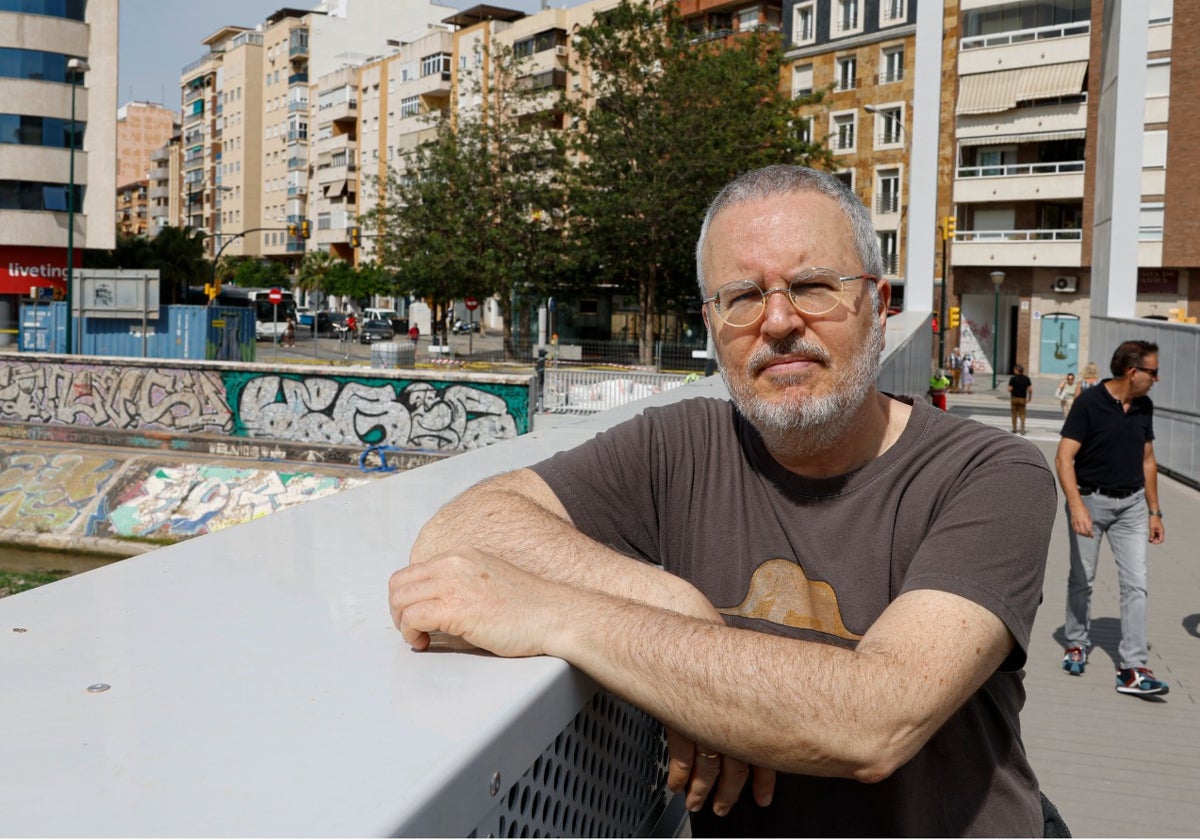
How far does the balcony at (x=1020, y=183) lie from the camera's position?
157 ft

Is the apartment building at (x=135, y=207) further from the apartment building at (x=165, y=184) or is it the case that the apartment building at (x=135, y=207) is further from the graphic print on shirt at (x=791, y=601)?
the graphic print on shirt at (x=791, y=601)

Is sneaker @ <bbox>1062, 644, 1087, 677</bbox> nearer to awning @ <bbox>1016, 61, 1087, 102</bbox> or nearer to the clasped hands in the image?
the clasped hands

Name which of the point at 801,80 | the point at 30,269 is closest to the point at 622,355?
the point at 801,80

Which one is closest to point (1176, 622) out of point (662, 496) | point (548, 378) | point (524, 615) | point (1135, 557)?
point (1135, 557)

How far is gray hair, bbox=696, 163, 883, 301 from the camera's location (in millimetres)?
2254

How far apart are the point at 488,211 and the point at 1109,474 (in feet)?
138

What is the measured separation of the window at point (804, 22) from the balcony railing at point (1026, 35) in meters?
7.88

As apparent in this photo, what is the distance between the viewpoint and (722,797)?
5.89 ft

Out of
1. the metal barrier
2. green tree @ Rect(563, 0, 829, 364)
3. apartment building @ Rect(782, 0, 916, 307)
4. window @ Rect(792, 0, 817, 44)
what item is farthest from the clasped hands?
window @ Rect(792, 0, 817, 44)

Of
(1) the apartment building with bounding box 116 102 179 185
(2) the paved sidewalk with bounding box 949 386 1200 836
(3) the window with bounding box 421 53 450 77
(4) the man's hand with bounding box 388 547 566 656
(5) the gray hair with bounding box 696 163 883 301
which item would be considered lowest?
(2) the paved sidewalk with bounding box 949 386 1200 836

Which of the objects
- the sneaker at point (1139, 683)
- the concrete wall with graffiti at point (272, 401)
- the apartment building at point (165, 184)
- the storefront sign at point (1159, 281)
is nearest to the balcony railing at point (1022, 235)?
the storefront sign at point (1159, 281)

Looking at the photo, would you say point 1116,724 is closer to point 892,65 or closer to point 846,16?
point 892,65

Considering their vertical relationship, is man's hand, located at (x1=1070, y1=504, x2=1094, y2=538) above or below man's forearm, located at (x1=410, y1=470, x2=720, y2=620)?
below

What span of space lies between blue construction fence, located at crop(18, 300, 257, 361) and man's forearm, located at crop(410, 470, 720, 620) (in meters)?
36.2
